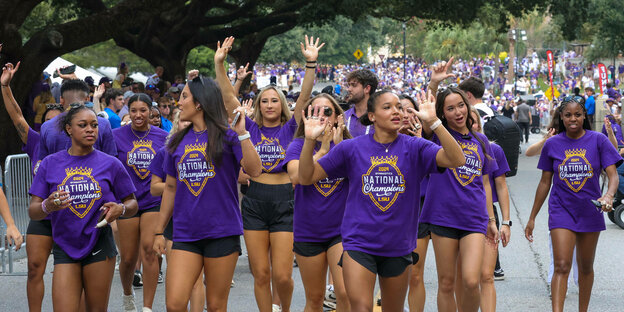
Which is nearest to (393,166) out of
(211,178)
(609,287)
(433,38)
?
(211,178)

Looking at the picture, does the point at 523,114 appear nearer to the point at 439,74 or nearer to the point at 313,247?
the point at 439,74

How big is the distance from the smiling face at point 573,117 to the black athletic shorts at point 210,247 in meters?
2.99

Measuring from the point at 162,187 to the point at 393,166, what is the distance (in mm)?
1835

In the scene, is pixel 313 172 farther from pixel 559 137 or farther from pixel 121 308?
pixel 121 308

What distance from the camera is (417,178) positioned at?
5766 millimetres

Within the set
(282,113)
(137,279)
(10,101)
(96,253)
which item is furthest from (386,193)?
(137,279)

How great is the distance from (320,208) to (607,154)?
2.41 metres

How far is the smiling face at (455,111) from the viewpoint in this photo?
694cm

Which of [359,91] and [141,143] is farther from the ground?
[359,91]

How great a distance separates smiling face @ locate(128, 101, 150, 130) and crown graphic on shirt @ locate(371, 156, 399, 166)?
3063 mm

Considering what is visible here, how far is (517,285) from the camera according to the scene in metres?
9.74

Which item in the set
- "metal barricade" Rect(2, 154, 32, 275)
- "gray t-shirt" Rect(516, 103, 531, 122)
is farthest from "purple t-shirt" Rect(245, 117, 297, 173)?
"gray t-shirt" Rect(516, 103, 531, 122)

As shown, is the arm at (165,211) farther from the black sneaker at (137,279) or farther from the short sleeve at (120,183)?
the black sneaker at (137,279)

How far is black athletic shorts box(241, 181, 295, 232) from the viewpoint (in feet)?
24.1
